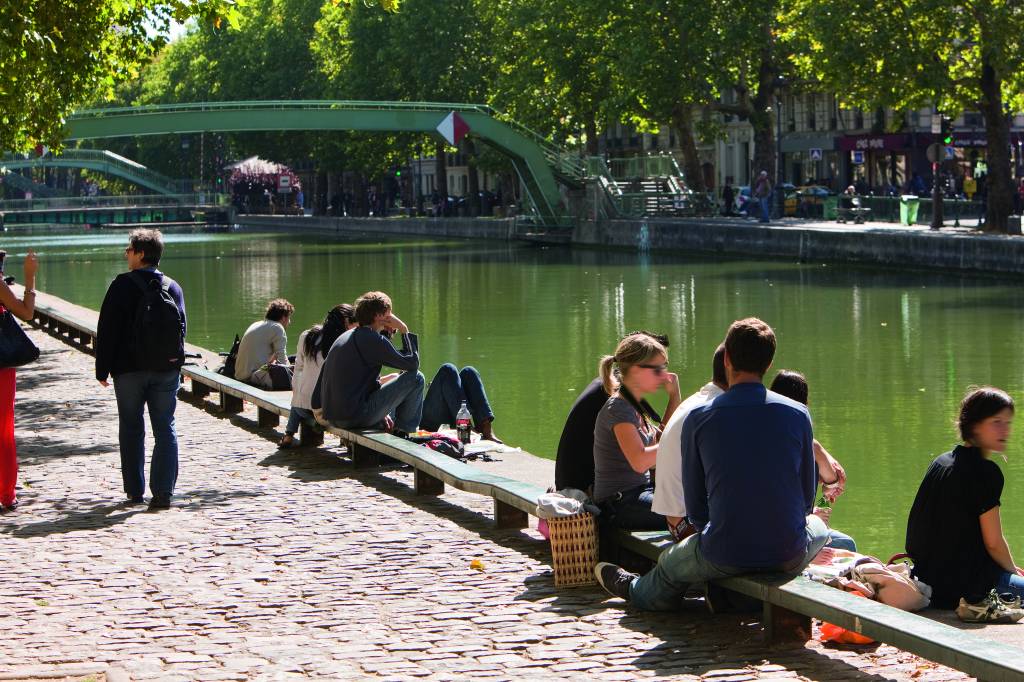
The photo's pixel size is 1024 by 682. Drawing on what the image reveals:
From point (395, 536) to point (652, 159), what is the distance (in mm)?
52371

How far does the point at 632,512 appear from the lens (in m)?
8.45

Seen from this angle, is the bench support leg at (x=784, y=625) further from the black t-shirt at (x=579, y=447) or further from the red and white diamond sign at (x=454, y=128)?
the red and white diamond sign at (x=454, y=128)

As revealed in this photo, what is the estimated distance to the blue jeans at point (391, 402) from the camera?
480 inches

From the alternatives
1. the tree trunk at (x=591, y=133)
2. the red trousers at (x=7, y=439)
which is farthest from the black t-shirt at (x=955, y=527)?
the tree trunk at (x=591, y=133)

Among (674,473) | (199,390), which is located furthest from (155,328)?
(199,390)

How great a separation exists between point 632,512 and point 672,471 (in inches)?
23.8

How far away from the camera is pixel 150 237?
10773mm

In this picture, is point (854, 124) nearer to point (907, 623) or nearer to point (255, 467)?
point (255, 467)

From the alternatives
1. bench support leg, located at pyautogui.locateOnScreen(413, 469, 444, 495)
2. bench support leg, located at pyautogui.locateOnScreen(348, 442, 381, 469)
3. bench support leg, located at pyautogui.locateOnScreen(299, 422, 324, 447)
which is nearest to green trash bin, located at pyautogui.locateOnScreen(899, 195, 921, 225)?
bench support leg, located at pyautogui.locateOnScreen(299, 422, 324, 447)

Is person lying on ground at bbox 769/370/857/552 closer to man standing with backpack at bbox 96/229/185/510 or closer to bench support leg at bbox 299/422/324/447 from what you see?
man standing with backpack at bbox 96/229/185/510

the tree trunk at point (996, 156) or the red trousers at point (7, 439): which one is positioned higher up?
the tree trunk at point (996, 156)

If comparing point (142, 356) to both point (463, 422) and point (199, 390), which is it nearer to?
point (463, 422)

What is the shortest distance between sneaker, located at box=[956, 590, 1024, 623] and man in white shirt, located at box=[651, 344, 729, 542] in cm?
125

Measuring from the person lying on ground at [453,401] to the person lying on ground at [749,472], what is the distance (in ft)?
20.5
